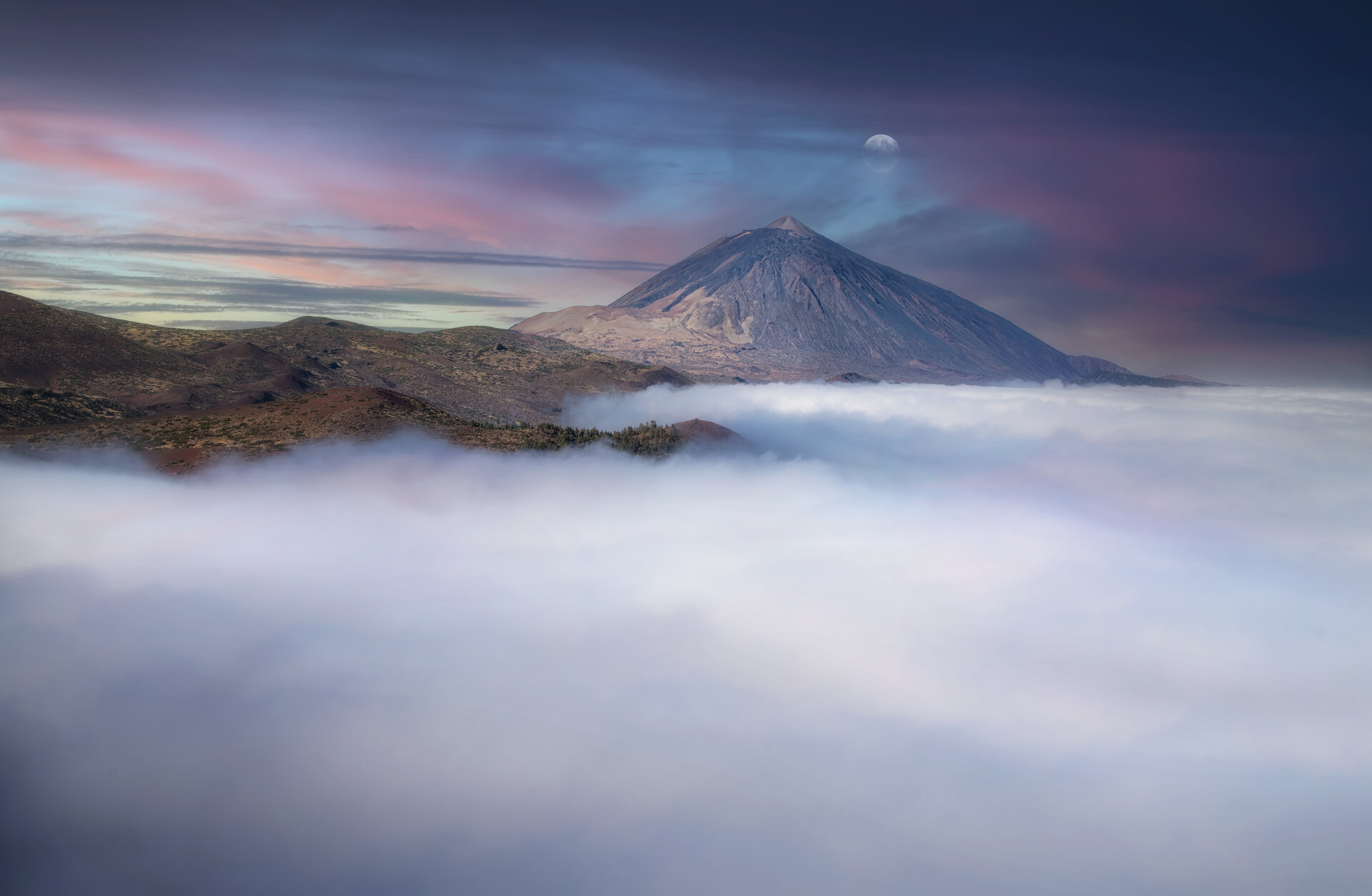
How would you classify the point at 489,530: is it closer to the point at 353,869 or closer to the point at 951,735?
the point at 353,869

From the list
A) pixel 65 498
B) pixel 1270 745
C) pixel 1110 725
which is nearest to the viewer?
pixel 65 498

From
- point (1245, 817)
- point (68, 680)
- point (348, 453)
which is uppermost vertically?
point (348, 453)

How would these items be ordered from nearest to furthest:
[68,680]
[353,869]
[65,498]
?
[353,869] → [68,680] → [65,498]

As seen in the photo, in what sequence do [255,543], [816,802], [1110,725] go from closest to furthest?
[816,802] < [255,543] < [1110,725]

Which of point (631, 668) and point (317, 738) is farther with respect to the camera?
point (631, 668)

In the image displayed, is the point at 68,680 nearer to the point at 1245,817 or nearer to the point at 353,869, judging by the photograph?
the point at 353,869

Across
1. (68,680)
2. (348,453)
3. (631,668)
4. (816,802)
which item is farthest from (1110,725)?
(68,680)

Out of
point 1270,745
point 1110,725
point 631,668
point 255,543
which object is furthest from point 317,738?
point 1270,745

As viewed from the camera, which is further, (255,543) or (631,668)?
(631,668)

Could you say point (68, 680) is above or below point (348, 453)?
below
